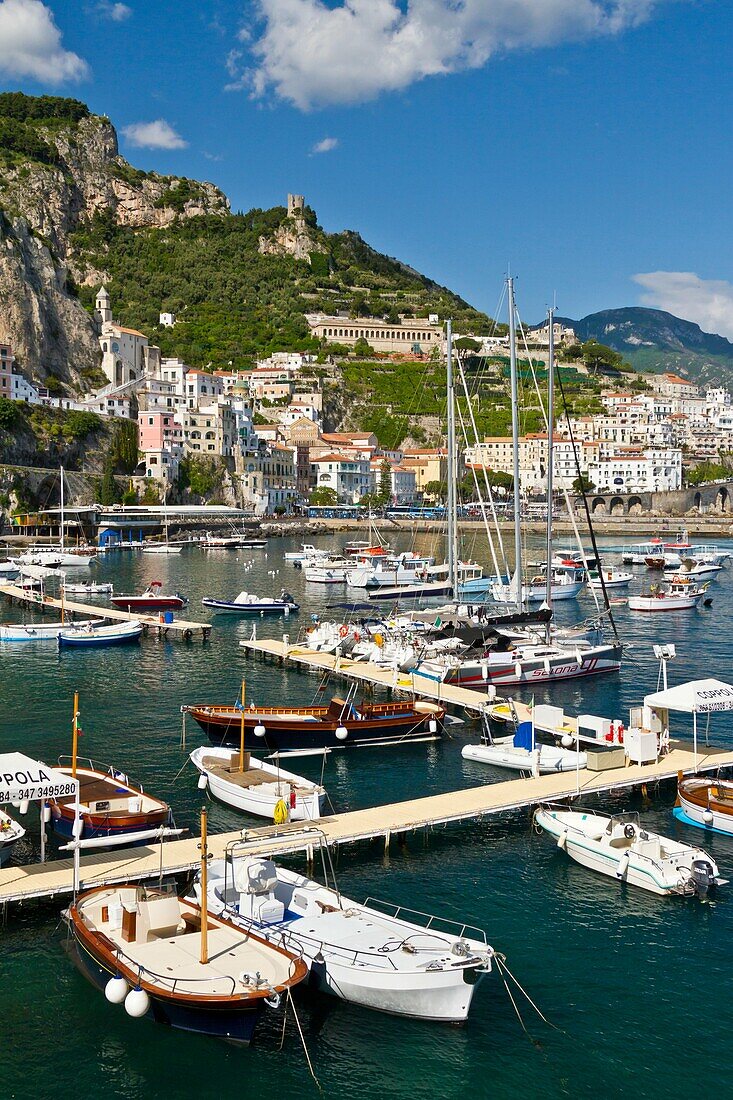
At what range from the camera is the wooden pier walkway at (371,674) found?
33.8 metres

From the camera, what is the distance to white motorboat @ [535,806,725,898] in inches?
768

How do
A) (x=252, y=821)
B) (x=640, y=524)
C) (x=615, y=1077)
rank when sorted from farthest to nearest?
1. (x=640, y=524)
2. (x=252, y=821)
3. (x=615, y=1077)

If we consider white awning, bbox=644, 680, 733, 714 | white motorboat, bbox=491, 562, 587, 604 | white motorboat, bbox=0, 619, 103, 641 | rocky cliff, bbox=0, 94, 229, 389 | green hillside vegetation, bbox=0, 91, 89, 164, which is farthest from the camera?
green hillside vegetation, bbox=0, 91, 89, 164

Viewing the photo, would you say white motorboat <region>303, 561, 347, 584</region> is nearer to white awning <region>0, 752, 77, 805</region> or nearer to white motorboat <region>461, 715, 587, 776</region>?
white motorboat <region>461, 715, 587, 776</region>

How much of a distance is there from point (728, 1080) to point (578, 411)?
607 ft

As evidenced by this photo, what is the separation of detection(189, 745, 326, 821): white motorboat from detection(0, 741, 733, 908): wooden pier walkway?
31.5 inches

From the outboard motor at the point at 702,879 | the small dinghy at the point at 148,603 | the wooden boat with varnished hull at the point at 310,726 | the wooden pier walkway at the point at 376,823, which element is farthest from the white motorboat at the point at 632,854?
the small dinghy at the point at 148,603

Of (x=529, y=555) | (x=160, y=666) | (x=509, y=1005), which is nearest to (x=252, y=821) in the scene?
(x=509, y=1005)

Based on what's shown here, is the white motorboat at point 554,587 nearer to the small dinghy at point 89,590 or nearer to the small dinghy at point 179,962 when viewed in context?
the small dinghy at point 89,590

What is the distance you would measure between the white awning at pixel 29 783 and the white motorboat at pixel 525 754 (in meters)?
11.8

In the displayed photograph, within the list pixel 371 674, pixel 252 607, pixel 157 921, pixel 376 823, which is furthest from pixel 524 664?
pixel 252 607

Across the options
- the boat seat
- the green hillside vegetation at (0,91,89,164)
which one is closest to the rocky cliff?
the green hillside vegetation at (0,91,89,164)

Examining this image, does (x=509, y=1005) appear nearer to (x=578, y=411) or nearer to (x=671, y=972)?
(x=671, y=972)

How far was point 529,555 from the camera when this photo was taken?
98688 mm
